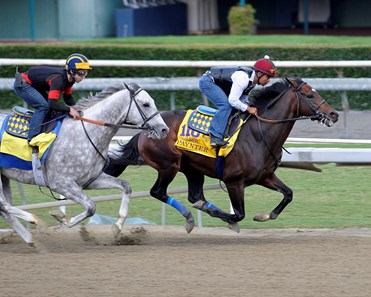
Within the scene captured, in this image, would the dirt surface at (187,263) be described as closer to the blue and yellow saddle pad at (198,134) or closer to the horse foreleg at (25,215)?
the horse foreleg at (25,215)

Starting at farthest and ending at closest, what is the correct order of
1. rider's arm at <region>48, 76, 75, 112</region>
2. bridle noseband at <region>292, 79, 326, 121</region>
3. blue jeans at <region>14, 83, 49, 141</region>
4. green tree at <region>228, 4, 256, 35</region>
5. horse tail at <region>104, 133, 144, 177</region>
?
green tree at <region>228, 4, 256, 35</region>, horse tail at <region>104, 133, 144, 177</region>, bridle noseband at <region>292, 79, 326, 121</region>, blue jeans at <region>14, 83, 49, 141</region>, rider's arm at <region>48, 76, 75, 112</region>

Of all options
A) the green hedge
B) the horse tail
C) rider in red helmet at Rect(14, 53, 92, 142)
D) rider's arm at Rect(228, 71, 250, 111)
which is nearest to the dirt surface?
the horse tail

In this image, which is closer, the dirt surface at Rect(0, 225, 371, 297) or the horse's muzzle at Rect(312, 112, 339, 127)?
the dirt surface at Rect(0, 225, 371, 297)

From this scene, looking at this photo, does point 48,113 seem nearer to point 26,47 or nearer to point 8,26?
point 26,47

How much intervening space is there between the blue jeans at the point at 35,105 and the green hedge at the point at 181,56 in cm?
669

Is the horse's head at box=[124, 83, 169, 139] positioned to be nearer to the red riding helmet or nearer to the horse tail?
the horse tail

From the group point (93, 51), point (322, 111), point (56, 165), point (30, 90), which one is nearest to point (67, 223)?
point (56, 165)

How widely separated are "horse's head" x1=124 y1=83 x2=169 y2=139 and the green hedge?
692cm

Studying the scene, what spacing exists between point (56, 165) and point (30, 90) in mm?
752

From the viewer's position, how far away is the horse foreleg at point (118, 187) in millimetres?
8844

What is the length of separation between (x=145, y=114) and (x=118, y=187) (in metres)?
0.71

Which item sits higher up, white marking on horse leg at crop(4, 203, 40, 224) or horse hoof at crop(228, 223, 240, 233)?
white marking on horse leg at crop(4, 203, 40, 224)

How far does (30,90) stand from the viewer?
29.3 feet

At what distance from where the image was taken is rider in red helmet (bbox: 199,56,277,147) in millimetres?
9055
